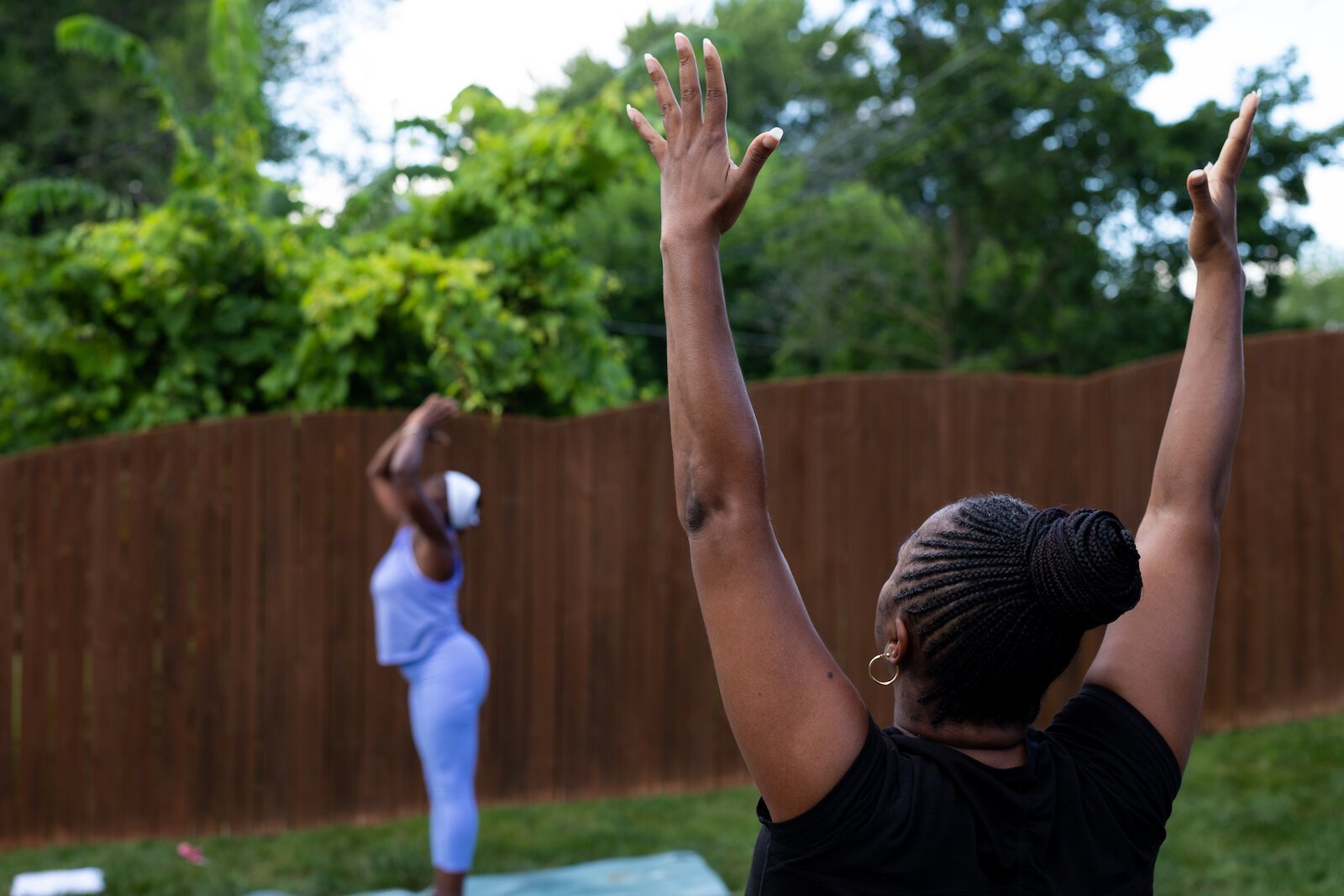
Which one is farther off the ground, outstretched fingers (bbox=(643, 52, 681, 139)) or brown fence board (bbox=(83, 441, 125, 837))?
outstretched fingers (bbox=(643, 52, 681, 139))

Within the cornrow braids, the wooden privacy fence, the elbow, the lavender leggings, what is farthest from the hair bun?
the wooden privacy fence

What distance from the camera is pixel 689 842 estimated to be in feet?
19.8

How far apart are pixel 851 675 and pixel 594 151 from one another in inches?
134

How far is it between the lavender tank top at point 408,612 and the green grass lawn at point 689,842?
1.25 metres

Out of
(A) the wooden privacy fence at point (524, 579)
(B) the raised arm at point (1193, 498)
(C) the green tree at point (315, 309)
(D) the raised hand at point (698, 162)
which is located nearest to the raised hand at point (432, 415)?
(A) the wooden privacy fence at point (524, 579)

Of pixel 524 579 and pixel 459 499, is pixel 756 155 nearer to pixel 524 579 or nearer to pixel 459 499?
pixel 459 499

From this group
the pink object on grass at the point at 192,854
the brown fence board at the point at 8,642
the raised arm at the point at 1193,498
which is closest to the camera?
the raised arm at the point at 1193,498

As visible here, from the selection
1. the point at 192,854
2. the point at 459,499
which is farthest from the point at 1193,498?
the point at 192,854

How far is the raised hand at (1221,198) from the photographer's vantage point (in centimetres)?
174

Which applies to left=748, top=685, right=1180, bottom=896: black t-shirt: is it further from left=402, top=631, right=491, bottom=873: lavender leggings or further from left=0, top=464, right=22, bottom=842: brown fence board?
left=0, top=464, right=22, bottom=842: brown fence board

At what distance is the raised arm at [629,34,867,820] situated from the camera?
1.29m

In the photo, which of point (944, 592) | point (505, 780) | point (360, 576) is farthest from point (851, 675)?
point (944, 592)

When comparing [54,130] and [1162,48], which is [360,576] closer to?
[54,130]

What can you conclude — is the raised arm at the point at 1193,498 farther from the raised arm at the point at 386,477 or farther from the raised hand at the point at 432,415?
the raised arm at the point at 386,477
